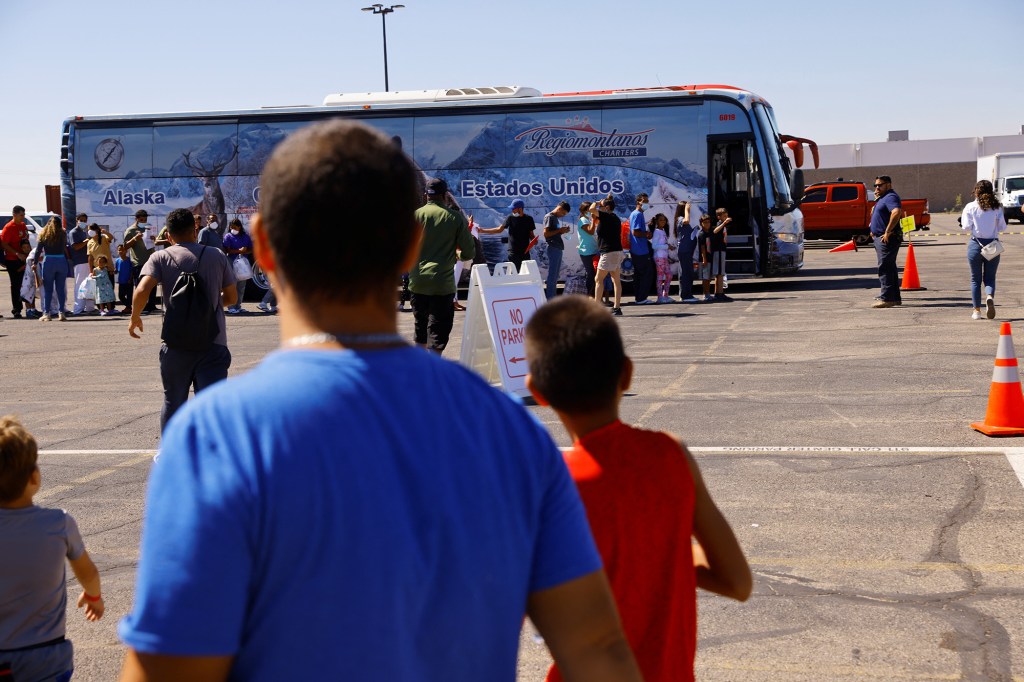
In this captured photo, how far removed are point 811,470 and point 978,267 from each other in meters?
9.00

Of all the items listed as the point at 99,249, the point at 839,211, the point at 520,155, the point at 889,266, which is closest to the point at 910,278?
the point at 889,266

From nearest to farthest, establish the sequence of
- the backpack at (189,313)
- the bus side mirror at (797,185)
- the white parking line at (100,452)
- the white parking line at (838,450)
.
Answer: the backpack at (189,313), the white parking line at (838,450), the white parking line at (100,452), the bus side mirror at (797,185)

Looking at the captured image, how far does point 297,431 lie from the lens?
1470 millimetres

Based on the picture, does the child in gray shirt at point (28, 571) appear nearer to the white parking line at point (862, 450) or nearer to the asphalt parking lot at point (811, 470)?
the asphalt parking lot at point (811, 470)

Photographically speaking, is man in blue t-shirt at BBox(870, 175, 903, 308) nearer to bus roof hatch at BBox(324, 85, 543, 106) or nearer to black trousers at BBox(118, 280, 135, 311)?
bus roof hatch at BBox(324, 85, 543, 106)

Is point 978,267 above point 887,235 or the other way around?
the other way around

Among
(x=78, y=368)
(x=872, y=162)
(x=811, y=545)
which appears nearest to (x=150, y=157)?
(x=78, y=368)

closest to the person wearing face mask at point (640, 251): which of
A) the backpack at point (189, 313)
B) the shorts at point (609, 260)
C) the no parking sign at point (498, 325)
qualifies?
the shorts at point (609, 260)

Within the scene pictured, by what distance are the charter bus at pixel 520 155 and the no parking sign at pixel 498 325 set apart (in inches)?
451

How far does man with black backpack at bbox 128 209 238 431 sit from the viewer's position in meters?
7.45

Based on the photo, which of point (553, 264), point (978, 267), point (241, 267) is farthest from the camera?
point (241, 267)

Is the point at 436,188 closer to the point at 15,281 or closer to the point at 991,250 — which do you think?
the point at 991,250

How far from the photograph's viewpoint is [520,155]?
23.3 meters

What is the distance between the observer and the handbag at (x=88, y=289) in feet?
75.3
